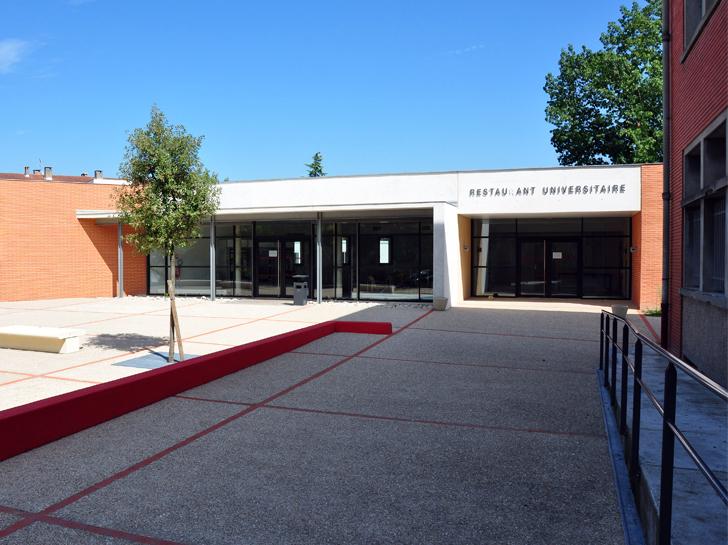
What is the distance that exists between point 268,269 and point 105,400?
17.7 metres

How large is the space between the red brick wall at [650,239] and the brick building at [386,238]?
4 centimetres

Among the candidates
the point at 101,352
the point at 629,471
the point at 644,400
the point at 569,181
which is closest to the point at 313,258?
the point at 569,181

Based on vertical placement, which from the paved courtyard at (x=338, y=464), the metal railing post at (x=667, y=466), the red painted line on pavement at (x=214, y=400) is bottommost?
the paved courtyard at (x=338, y=464)

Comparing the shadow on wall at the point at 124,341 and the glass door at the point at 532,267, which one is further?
the glass door at the point at 532,267

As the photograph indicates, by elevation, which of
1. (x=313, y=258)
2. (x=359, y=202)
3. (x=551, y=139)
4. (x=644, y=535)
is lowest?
(x=644, y=535)

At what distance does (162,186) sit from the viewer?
963 cm

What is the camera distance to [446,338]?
40.8ft

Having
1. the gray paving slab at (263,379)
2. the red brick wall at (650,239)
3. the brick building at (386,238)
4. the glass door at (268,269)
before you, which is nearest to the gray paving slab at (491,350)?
the gray paving slab at (263,379)

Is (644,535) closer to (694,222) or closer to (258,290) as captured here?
(694,222)

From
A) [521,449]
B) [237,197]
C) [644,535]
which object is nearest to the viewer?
[644,535]

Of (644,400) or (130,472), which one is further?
(644,400)

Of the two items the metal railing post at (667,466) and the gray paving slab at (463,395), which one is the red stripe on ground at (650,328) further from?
the metal railing post at (667,466)

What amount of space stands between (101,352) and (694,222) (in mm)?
10282

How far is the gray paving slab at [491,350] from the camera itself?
976 cm
